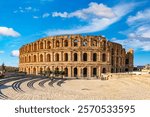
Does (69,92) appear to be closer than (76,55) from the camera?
Yes

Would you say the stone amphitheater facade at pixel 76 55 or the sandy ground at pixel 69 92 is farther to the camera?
the stone amphitheater facade at pixel 76 55

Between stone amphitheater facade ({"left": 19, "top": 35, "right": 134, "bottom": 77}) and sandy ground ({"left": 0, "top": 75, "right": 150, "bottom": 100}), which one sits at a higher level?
stone amphitheater facade ({"left": 19, "top": 35, "right": 134, "bottom": 77})

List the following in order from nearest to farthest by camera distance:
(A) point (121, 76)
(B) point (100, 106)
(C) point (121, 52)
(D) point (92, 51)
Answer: (B) point (100, 106), (A) point (121, 76), (D) point (92, 51), (C) point (121, 52)

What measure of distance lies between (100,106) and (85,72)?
47458 millimetres

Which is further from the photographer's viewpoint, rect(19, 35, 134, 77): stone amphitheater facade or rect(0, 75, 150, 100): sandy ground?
rect(19, 35, 134, 77): stone amphitheater facade

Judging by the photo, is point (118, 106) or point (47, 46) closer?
point (118, 106)

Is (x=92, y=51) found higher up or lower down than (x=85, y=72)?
higher up

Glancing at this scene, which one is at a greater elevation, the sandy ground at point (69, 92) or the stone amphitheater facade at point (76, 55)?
the stone amphitheater facade at point (76, 55)

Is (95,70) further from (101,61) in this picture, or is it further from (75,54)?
(75,54)

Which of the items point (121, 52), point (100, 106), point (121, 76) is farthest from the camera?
point (121, 52)

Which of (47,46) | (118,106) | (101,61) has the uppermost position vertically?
(47,46)

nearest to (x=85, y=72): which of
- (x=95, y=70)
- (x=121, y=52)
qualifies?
(x=95, y=70)

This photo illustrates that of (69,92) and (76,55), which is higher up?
(76,55)

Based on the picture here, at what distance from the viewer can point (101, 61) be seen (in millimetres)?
61156
